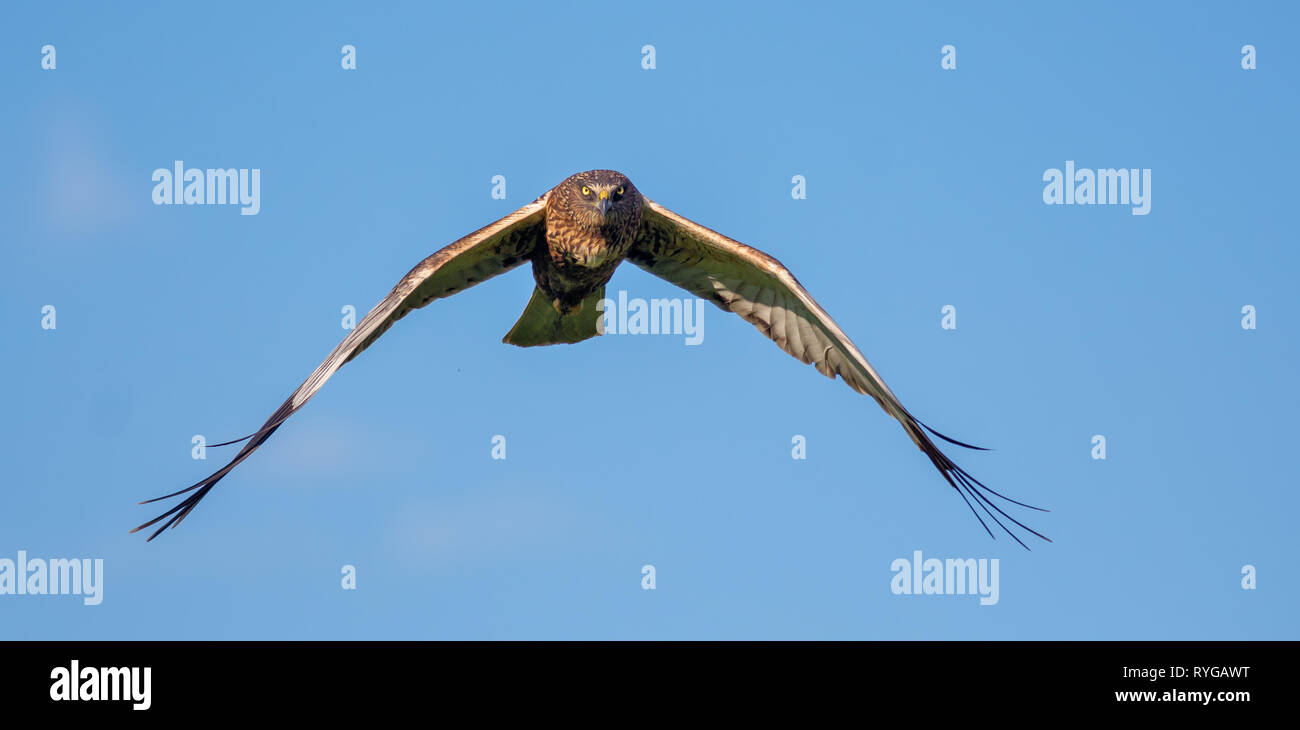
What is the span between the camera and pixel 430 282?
11289mm

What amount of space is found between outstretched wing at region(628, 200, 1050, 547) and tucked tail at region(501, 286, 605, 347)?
0.70 m

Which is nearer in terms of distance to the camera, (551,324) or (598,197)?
(598,197)

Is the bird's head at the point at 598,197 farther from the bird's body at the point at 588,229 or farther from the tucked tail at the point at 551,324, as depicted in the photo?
the tucked tail at the point at 551,324

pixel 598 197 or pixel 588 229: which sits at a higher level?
pixel 598 197

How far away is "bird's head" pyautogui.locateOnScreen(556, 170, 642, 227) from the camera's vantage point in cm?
1104

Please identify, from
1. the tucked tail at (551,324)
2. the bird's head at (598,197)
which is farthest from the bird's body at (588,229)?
the tucked tail at (551,324)

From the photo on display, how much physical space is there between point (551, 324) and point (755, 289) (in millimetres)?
1993

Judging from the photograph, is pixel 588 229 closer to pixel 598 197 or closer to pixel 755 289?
pixel 598 197

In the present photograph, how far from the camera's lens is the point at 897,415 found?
1136 centimetres

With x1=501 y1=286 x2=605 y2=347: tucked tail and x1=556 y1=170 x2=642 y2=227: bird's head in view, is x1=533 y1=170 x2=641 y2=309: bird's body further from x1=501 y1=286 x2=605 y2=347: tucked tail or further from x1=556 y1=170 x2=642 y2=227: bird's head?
x1=501 y1=286 x2=605 y2=347: tucked tail

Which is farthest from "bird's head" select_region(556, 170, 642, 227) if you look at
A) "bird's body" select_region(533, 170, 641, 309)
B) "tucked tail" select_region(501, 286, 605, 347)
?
"tucked tail" select_region(501, 286, 605, 347)

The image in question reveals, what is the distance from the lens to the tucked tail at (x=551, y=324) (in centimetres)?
1220

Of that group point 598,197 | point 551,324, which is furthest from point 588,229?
point 551,324
